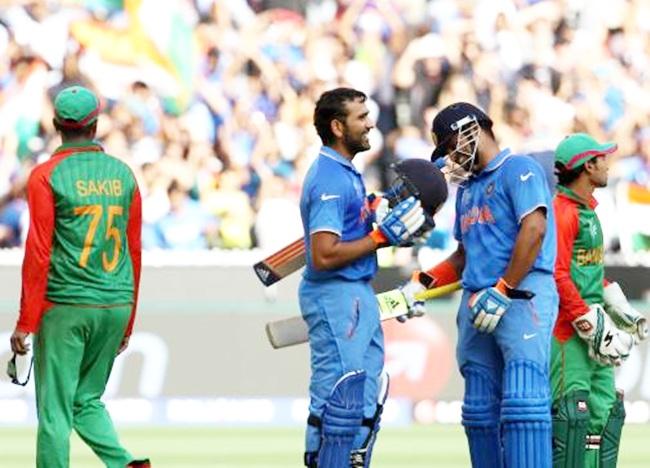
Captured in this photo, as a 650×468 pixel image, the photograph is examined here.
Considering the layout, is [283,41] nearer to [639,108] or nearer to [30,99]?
[30,99]

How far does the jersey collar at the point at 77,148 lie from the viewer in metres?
8.45

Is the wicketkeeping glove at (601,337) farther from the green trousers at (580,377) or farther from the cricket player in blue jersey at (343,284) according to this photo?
the cricket player in blue jersey at (343,284)

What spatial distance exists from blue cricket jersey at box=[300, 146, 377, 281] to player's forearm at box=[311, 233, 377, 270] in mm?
64

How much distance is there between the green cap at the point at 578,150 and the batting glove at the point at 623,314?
80cm

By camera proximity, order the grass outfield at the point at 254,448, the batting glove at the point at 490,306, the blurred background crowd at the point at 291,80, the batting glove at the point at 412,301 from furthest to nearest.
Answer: the blurred background crowd at the point at 291,80
the grass outfield at the point at 254,448
the batting glove at the point at 412,301
the batting glove at the point at 490,306

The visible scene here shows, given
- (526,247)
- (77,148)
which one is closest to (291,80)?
(77,148)

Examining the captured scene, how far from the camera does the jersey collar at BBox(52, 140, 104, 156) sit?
27.7ft

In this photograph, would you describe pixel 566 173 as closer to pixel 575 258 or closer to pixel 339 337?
pixel 575 258

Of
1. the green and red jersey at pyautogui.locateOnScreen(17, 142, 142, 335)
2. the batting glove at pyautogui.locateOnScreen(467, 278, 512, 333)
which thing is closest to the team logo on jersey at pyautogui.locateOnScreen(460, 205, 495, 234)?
the batting glove at pyautogui.locateOnScreen(467, 278, 512, 333)

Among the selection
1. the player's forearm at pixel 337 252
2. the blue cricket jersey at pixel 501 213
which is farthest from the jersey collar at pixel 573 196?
the player's forearm at pixel 337 252

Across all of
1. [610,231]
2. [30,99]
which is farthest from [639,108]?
[30,99]

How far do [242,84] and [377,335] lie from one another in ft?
28.7

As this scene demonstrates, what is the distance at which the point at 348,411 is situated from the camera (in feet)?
26.5

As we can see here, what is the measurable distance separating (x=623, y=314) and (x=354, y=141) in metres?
1.86
